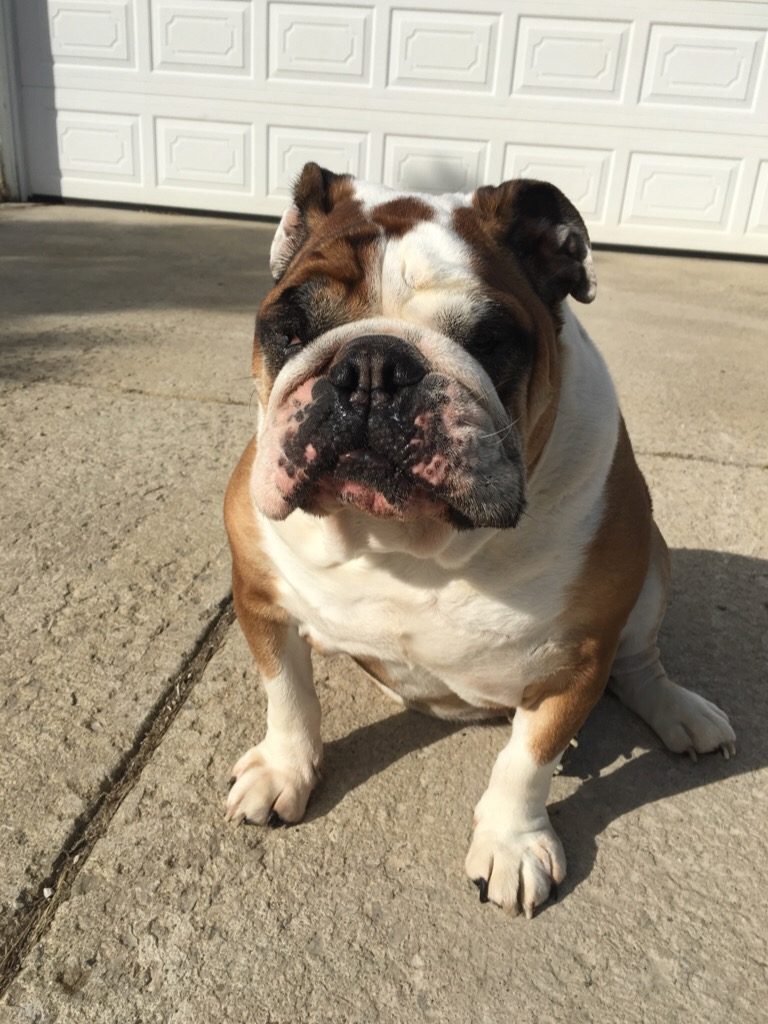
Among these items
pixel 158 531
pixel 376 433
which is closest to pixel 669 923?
pixel 376 433

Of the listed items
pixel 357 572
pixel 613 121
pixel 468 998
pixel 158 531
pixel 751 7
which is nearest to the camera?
pixel 468 998

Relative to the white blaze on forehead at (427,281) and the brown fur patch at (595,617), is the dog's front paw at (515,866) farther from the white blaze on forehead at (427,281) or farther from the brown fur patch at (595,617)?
the white blaze on forehead at (427,281)

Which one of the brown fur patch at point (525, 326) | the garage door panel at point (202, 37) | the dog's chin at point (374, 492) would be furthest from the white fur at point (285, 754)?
the garage door panel at point (202, 37)

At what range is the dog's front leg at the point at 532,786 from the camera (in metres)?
2.04

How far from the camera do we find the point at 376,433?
1.65 metres

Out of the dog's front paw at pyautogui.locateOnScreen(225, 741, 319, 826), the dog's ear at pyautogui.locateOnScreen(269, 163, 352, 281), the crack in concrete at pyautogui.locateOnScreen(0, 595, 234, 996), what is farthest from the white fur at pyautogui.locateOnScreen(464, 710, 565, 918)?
the dog's ear at pyautogui.locateOnScreen(269, 163, 352, 281)

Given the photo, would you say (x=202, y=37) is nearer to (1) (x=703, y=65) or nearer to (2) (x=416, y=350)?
(1) (x=703, y=65)

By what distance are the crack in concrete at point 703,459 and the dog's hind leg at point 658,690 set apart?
1773 millimetres

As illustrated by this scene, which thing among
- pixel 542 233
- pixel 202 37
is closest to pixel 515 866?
pixel 542 233

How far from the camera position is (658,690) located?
251cm

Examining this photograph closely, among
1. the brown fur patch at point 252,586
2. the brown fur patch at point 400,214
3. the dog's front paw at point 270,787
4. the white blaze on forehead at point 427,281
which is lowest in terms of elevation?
the dog's front paw at point 270,787

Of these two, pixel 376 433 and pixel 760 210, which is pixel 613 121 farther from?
pixel 376 433

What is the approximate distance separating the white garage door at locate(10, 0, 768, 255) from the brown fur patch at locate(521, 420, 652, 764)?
25.4ft

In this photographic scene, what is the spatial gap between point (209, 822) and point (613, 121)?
8.48 metres
